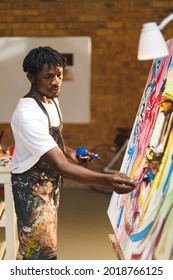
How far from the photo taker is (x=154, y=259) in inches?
60.2

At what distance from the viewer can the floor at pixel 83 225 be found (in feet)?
12.3

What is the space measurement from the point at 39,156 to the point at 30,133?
11 cm

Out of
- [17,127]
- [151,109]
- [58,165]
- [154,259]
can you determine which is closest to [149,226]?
[154,259]

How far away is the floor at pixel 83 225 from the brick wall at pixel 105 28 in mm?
1269

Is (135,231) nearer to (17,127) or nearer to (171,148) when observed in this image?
(171,148)

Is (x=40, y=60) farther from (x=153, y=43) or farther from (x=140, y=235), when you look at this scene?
(x=140, y=235)

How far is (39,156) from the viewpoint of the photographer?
1879 mm

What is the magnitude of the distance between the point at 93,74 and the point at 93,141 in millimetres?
922

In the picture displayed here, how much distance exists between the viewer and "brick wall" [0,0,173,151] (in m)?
5.62

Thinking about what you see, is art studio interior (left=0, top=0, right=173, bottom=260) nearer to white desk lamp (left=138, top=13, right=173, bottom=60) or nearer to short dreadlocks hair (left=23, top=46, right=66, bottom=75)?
short dreadlocks hair (left=23, top=46, right=66, bottom=75)

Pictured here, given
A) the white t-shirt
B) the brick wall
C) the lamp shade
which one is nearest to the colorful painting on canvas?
the lamp shade

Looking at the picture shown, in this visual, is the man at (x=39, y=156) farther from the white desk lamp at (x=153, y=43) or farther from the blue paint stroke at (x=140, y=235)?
the white desk lamp at (x=153, y=43)

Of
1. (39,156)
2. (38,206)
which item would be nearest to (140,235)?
(39,156)

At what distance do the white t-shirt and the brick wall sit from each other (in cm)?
368
